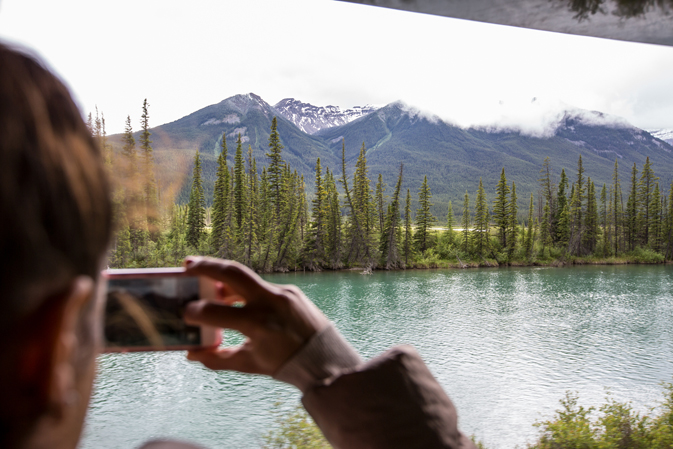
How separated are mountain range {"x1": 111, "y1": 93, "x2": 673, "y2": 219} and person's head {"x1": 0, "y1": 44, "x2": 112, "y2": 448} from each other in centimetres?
8326

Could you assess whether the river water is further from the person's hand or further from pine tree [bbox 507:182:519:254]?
pine tree [bbox 507:182:519:254]

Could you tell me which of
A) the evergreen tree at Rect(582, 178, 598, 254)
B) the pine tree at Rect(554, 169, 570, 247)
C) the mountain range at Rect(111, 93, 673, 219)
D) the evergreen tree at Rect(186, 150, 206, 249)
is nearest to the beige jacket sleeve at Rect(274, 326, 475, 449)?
the evergreen tree at Rect(186, 150, 206, 249)

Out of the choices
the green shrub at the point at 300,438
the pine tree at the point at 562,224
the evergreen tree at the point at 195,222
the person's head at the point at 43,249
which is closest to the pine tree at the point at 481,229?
the pine tree at the point at 562,224

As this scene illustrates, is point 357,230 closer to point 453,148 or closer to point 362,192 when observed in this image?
point 362,192

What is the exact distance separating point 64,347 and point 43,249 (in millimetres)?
52

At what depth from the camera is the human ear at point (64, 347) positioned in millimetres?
216

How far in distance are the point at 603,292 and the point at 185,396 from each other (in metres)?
20.0

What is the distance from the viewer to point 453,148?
15388 centimetres

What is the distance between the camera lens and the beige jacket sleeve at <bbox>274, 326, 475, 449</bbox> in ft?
1.57

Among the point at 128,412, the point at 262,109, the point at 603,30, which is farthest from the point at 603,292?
the point at 262,109

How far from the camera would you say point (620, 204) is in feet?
152

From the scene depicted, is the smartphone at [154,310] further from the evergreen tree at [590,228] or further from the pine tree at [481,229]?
the evergreen tree at [590,228]

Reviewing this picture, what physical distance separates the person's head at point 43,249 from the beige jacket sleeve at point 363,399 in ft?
0.87

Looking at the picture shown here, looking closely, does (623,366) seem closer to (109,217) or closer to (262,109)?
(109,217)
